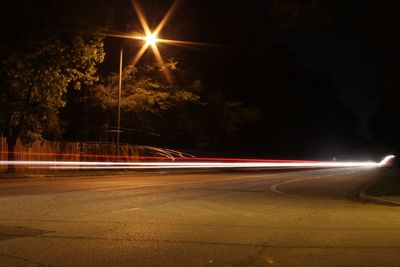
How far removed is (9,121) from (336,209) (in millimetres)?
23772

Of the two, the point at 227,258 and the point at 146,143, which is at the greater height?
the point at 146,143

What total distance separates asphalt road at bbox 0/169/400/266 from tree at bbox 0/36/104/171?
1541 centimetres

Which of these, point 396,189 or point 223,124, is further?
point 223,124

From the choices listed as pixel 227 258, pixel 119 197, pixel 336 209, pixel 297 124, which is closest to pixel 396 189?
pixel 336 209

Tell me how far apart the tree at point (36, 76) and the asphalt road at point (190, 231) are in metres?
15.4

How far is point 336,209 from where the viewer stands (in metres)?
17.4

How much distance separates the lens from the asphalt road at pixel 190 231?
9.38 meters

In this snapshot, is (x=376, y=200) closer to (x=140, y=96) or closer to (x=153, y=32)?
(x=153, y=32)

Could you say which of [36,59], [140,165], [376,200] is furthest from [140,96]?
[376,200]

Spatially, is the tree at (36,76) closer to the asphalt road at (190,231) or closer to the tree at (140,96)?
the tree at (140,96)

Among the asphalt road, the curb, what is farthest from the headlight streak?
the curb

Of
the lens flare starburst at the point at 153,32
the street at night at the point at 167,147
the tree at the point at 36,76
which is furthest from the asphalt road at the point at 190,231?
the lens flare starburst at the point at 153,32

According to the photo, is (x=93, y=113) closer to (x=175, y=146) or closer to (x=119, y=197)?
(x=175, y=146)

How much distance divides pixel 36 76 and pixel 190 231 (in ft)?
80.2
